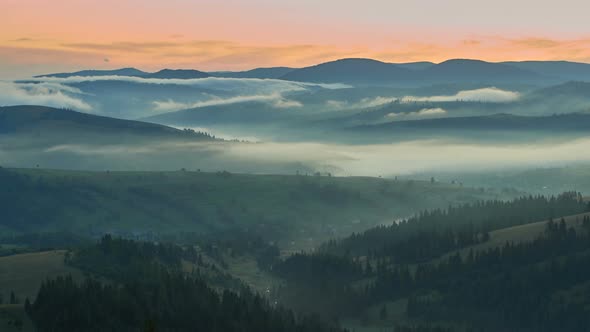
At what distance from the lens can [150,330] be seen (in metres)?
124
